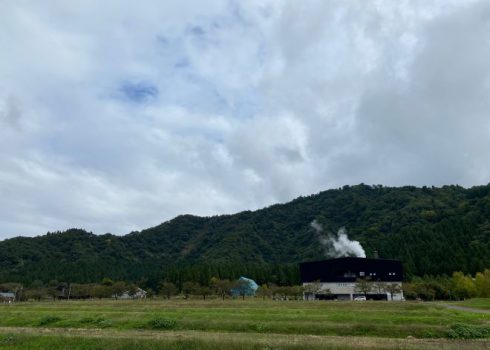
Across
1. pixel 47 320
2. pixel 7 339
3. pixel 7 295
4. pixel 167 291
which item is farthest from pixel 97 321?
pixel 7 295

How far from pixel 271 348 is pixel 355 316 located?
18420 millimetres

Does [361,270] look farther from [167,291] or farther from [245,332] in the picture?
[245,332]

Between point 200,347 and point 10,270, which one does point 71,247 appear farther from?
point 200,347

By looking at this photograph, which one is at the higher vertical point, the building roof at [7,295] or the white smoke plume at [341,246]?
the white smoke plume at [341,246]

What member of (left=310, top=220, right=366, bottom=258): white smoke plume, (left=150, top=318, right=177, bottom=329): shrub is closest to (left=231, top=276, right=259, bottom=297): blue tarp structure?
(left=310, top=220, right=366, bottom=258): white smoke plume

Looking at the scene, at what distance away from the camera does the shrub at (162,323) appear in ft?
118

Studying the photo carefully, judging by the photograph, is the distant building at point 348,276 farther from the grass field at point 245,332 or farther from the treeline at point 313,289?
the grass field at point 245,332

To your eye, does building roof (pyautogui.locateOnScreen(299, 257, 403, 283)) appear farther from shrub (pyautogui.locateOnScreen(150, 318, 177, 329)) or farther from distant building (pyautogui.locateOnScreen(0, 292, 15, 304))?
distant building (pyautogui.locateOnScreen(0, 292, 15, 304))

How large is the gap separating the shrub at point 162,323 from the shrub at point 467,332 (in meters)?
21.3

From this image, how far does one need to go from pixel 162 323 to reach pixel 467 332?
23241mm

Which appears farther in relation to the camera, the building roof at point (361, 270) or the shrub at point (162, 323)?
the building roof at point (361, 270)

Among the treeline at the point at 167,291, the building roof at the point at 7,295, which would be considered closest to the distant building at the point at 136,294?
the treeline at the point at 167,291

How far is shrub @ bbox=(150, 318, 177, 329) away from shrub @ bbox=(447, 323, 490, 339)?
69.8ft

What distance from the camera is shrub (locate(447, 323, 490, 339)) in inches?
1173
